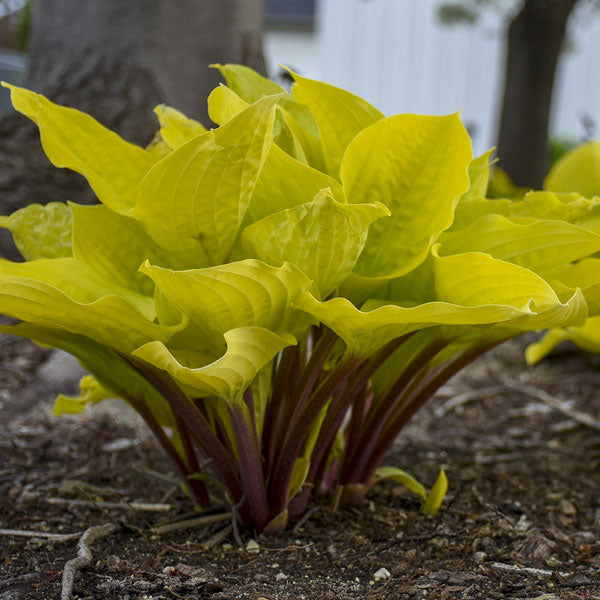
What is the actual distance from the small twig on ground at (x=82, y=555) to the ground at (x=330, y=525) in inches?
0.4

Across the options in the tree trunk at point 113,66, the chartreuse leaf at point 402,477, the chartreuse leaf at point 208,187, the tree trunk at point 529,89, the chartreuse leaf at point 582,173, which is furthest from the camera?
the tree trunk at point 529,89

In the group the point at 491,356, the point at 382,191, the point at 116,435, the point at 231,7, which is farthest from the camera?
the point at 491,356

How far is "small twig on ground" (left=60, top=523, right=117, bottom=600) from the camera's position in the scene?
92cm

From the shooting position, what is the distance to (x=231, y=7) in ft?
7.65

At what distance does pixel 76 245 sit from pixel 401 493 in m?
0.72

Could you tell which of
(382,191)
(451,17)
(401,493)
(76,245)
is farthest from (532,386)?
(451,17)

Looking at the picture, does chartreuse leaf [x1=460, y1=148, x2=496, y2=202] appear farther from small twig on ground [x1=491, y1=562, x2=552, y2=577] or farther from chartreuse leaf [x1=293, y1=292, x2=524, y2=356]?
small twig on ground [x1=491, y1=562, x2=552, y2=577]

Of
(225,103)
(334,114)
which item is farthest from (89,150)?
(334,114)

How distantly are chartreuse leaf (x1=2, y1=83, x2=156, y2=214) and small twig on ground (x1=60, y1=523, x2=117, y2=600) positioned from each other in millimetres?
462

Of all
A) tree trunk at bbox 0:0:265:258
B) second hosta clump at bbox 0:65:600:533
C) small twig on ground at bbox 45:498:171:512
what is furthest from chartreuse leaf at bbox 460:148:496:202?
tree trunk at bbox 0:0:265:258

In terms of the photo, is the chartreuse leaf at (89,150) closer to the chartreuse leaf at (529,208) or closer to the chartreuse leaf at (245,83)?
the chartreuse leaf at (245,83)

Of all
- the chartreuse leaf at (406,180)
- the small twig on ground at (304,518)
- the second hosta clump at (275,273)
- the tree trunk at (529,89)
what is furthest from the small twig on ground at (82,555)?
the tree trunk at (529,89)

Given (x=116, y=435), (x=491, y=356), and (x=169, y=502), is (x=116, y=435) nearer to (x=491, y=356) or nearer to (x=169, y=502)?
(x=169, y=502)

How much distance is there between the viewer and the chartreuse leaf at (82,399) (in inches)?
46.0
